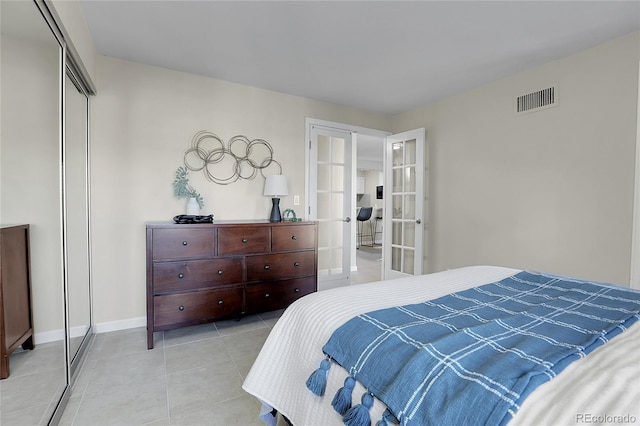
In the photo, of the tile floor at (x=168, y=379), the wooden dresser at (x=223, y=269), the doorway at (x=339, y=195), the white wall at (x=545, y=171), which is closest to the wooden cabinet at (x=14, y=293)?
the tile floor at (x=168, y=379)

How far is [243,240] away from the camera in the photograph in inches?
107

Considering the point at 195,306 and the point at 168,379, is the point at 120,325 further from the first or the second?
the point at 168,379

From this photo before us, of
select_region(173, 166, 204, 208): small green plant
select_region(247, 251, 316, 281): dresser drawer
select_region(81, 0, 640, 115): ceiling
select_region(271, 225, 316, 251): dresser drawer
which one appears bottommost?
select_region(247, 251, 316, 281): dresser drawer

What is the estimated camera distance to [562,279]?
5.53 ft

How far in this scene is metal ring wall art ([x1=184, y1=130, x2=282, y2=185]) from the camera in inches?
120

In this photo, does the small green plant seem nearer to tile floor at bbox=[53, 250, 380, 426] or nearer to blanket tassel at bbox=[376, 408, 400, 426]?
tile floor at bbox=[53, 250, 380, 426]

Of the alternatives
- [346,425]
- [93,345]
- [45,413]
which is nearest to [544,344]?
[346,425]

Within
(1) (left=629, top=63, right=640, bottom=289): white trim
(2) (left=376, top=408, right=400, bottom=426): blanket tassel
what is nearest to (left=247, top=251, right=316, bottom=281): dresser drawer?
(2) (left=376, top=408, right=400, bottom=426): blanket tassel

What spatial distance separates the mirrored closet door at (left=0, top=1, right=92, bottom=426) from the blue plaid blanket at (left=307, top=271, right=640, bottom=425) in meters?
1.37

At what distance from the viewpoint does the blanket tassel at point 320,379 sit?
3.16ft

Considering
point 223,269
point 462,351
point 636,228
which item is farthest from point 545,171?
point 223,269

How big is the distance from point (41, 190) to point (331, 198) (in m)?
2.95

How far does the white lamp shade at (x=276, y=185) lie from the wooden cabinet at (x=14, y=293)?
2.03m

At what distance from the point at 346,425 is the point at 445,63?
9.84 feet
